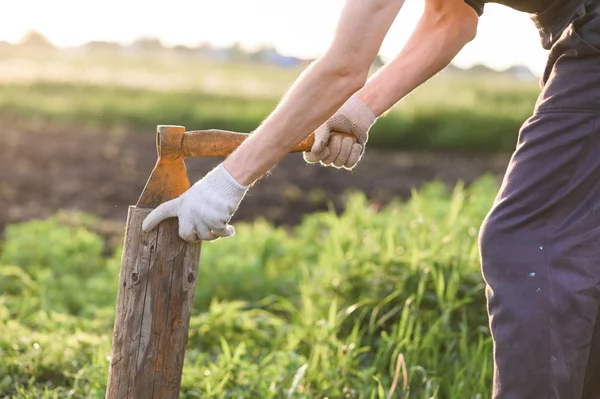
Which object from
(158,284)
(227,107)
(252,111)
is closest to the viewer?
(158,284)

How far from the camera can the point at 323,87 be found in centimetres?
210

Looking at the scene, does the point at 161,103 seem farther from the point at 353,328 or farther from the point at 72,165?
the point at 353,328

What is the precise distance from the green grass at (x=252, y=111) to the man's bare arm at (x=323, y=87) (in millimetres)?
9146

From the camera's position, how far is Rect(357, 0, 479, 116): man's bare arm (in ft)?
8.48

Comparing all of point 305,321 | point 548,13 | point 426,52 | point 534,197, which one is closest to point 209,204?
point 534,197

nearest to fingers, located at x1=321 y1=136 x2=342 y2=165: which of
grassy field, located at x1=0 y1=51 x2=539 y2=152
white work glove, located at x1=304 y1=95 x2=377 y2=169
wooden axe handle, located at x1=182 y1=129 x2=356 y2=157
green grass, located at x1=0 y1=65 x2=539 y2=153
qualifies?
white work glove, located at x1=304 y1=95 x2=377 y2=169

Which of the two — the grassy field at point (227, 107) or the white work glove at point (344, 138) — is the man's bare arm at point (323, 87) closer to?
the white work glove at point (344, 138)

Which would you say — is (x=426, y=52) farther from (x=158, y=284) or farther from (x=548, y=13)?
(x=158, y=284)

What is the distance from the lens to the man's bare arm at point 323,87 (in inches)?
Answer: 80.7

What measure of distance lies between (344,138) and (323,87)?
49 centimetres

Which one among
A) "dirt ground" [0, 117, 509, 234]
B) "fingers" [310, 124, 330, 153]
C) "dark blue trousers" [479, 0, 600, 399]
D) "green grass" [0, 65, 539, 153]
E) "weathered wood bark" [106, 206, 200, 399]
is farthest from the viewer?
"green grass" [0, 65, 539, 153]

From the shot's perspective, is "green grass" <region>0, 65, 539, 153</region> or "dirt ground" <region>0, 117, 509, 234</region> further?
"green grass" <region>0, 65, 539, 153</region>

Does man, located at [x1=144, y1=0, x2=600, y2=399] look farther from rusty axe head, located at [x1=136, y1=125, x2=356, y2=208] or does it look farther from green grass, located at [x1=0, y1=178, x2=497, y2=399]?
green grass, located at [x1=0, y1=178, x2=497, y2=399]

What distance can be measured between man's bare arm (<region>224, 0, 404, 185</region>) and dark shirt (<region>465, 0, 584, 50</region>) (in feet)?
1.19
